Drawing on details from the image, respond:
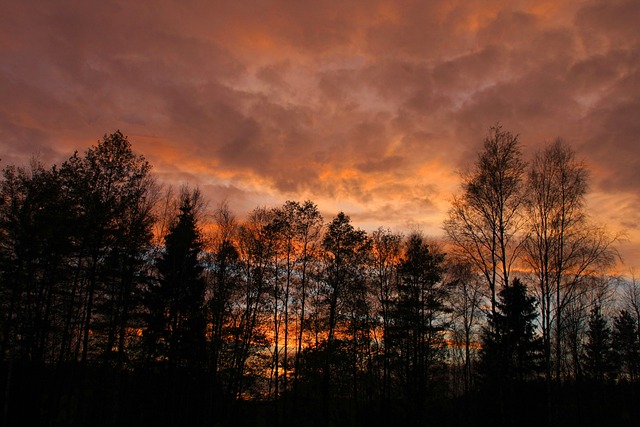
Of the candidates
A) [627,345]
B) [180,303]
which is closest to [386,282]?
[180,303]

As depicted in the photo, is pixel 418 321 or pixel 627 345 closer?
pixel 418 321

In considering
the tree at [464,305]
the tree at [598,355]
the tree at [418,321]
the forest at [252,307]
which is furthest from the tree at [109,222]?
the tree at [598,355]

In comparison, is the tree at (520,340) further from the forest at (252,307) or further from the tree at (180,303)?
the tree at (180,303)

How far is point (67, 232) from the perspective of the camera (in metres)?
20.4

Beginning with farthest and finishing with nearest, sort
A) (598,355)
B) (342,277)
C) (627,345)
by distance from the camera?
(627,345)
(598,355)
(342,277)

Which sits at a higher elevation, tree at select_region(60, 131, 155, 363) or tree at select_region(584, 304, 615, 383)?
tree at select_region(60, 131, 155, 363)

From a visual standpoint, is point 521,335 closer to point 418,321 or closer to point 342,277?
point 418,321

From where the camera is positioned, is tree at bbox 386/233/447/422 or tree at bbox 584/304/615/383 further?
tree at bbox 584/304/615/383

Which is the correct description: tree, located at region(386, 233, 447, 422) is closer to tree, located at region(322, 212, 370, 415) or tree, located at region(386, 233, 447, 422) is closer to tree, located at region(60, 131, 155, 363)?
tree, located at region(322, 212, 370, 415)

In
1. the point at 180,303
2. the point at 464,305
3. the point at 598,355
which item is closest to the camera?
the point at 180,303

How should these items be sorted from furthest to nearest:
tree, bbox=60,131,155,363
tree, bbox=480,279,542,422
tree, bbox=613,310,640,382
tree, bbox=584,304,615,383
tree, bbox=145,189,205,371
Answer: tree, bbox=613,310,640,382
tree, bbox=584,304,615,383
tree, bbox=480,279,542,422
tree, bbox=145,189,205,371
tree, bbox=60,131,155,363

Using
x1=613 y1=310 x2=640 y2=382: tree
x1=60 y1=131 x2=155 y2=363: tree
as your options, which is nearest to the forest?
x1=60 y1=131 x2=155 y2=363: tree

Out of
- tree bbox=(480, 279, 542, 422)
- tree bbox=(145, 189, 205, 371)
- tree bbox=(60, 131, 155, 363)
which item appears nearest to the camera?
tree bbox=(60, 131, 155, 363)

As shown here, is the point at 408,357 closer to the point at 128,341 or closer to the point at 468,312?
the point at 468,312
